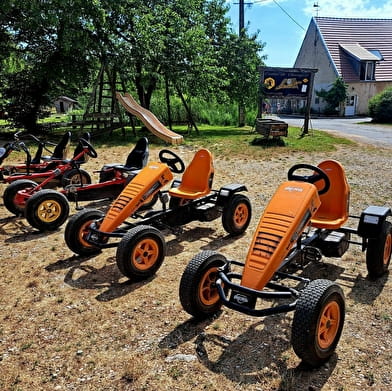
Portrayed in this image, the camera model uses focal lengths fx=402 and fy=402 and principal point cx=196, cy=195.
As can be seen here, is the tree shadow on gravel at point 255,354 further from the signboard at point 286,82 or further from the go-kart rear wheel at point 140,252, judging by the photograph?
the signboard at point 286,82

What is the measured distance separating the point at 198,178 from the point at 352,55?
113ft

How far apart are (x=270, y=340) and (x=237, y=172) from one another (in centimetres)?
673

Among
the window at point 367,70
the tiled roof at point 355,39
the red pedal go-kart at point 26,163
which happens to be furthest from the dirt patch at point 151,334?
the tiled roof at point 355,39

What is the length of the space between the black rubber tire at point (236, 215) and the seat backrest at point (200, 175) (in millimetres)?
440

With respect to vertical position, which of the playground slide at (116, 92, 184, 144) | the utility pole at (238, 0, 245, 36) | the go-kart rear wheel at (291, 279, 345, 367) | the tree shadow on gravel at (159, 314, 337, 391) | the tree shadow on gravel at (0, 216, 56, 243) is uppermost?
the utility pole at (238, 0, 245, 36)

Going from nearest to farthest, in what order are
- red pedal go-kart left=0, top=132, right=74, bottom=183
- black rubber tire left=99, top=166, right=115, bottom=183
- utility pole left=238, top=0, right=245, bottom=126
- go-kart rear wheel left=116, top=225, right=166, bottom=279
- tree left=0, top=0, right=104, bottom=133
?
go-kart rear wheel left=116, top=225, right=166, bottom=279 < red pedal go-kart left=0, top=132, right=74, bottom=183 < black rubber tire left=99, top=166, right=115, bottom=183 < tree left=0, top=0, right=104, bottom=133 < utility pole left=238, top=0, right=245, bottom=126

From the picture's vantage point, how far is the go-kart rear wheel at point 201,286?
3.26 metres

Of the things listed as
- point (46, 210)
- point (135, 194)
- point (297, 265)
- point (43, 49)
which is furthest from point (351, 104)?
point (297, 265)

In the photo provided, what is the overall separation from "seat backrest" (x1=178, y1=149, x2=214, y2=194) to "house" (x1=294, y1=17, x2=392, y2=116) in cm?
3102

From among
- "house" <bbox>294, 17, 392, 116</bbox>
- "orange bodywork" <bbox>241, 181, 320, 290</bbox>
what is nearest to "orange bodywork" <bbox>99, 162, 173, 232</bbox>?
"orange bodywork" <bbox>241, 181, 320, 290</bbox>

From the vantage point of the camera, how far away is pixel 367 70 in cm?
3475

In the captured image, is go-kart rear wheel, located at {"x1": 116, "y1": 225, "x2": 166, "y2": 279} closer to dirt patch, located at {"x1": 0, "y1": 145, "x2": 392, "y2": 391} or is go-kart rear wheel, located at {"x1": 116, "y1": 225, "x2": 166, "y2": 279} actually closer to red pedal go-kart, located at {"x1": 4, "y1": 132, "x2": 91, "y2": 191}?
dirt patch, located at {"x1": 0, "y1": 145, "x2": 392, "y2": 391}

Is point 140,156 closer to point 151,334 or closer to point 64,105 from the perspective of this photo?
point 151,334

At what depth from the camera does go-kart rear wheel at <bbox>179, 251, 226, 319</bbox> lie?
3.26 metres
